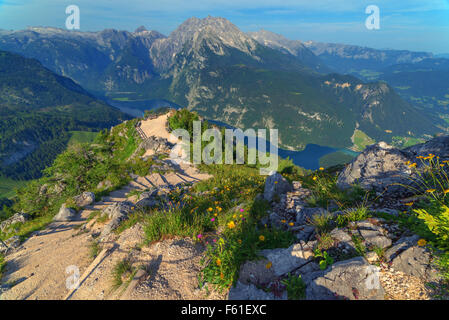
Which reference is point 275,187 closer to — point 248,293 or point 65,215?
point 248,293

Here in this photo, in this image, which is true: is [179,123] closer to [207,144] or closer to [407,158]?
[207,144]

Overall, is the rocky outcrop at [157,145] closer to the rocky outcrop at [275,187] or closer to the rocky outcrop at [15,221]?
the rocky outcrop at [15,221]

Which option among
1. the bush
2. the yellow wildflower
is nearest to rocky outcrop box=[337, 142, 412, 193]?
the yellow wildflower

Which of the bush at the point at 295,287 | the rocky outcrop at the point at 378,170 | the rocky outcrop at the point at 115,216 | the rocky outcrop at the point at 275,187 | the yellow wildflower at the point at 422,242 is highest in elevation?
the rocky outcrop at the point at 378,170

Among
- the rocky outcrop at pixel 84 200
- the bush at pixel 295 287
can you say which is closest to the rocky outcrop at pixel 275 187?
the bush at pixel 295 287

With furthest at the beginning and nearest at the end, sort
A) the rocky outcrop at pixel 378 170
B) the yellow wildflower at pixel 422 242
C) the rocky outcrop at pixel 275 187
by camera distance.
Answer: the rocky outcrop at pixel 275 187, the rocky outcrop at pixel 378 170, the yellow wildflower at pixel 422 242

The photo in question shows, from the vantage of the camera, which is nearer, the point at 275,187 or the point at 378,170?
the point at 378,170

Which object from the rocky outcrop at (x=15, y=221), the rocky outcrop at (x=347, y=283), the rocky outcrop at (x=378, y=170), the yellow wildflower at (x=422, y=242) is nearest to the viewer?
the rocky outcrop at (x=347, y=283)

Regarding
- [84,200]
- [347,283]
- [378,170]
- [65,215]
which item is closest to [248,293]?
[347,283]
